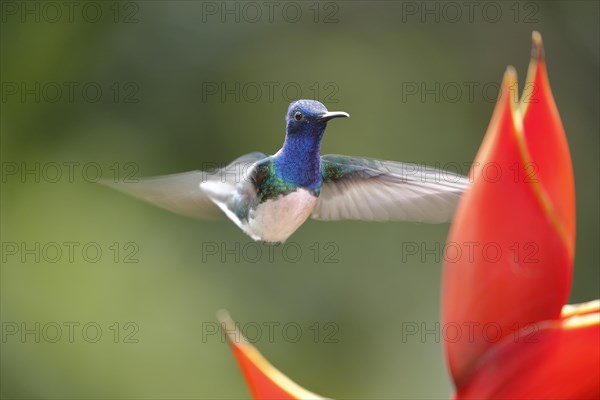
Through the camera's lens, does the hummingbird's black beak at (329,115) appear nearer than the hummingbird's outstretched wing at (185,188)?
Yes

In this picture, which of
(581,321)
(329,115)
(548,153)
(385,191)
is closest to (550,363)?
(581,321)

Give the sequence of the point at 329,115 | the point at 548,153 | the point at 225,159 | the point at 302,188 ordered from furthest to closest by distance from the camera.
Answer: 1. the point at 225,159
2. the point at 302,188
3. the point at 329,115
4. the point at 548,153

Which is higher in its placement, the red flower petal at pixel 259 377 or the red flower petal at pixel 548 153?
the red flower petal at pixel 548 153

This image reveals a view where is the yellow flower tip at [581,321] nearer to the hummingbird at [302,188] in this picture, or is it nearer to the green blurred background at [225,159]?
the hummingbird at [302,188]

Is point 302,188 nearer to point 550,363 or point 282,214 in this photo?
point 282,214

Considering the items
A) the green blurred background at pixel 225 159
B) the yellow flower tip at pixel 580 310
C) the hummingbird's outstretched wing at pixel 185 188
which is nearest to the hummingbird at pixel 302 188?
the hummingbird's outstretched wing at pixel 185 188

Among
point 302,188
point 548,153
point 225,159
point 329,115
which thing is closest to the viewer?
point 548,153

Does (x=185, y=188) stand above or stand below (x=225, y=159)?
above
